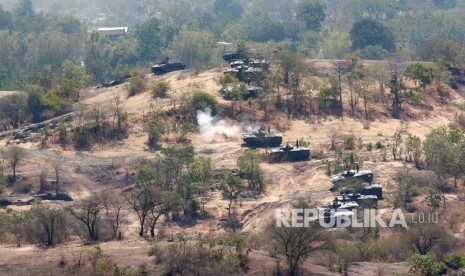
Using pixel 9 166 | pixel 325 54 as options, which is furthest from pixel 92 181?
pixel 325 54

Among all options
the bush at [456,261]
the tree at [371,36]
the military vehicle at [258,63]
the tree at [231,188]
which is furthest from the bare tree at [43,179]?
the tree at [371,36]

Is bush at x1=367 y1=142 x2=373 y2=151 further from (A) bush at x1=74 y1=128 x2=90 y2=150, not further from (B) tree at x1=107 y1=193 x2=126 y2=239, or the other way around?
(A) bush at x1=74 y1=128 x2=90 y2=150

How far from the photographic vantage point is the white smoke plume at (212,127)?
83062 mm

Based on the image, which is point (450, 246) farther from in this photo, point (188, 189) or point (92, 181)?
point (92, 181)

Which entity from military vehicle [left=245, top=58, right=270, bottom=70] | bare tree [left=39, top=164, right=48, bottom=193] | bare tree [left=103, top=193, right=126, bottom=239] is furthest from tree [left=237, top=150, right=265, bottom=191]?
military vehicle [left=245, top=58, right=270, bottom=70]

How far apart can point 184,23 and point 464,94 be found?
305 ft

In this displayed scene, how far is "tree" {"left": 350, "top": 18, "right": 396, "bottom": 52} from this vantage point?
14338 centimetres

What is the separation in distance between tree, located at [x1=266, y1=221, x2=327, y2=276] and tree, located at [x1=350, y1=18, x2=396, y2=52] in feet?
306

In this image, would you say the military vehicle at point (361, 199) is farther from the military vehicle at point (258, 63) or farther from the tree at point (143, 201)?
the military vehicle at point (258, 63)

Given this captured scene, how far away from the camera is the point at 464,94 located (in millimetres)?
98938

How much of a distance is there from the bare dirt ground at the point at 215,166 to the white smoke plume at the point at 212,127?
0.51 meters

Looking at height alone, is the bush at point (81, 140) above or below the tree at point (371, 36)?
below

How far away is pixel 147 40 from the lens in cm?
15575

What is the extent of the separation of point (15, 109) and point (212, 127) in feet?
60.9
